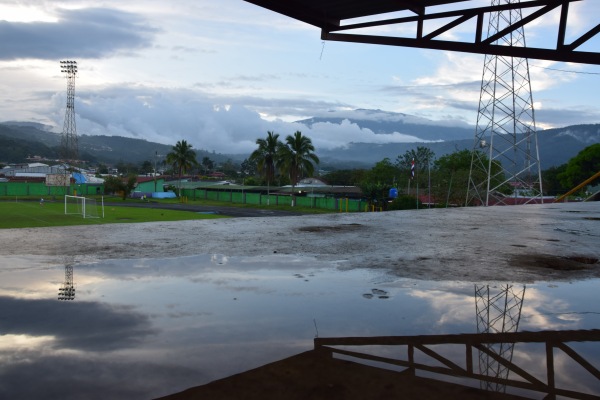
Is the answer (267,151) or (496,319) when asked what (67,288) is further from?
(267,151)

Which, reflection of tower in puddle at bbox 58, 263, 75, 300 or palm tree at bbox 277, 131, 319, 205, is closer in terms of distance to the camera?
reflection of tower in puddle at bbox 58, 263, 75, 300

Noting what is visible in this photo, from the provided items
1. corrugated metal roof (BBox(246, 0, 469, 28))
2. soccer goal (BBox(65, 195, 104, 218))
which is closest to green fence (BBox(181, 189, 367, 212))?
soccer goal (BBox(65, 195, 104, 218))

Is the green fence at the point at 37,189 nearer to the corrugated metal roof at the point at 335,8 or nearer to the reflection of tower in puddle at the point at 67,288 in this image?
the corrugated metal roof at the point at 335,8

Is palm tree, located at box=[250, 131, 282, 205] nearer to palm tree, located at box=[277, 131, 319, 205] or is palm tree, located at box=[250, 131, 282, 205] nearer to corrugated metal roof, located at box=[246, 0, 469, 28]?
palm tree, located at box=[277, 131, 319, 205]

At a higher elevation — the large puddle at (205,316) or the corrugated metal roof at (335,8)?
the corrugated metal roof at (335,8)

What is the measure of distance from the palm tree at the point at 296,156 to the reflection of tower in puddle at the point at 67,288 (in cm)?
6163

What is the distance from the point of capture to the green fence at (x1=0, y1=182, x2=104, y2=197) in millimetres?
75750

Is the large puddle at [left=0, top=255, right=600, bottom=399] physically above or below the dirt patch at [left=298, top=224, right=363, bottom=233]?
below

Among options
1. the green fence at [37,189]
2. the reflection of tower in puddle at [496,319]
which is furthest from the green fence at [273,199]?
the reflection of tower in puddle at [496,319]

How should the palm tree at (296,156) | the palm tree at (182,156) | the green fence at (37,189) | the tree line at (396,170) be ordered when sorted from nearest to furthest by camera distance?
the tree line at (396,170), the palm tree at (296,156), the green fence at (37,189), the palm tree at (182,156)

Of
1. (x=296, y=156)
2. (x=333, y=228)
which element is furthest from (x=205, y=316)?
(x=296, y=156)

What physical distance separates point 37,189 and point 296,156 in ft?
138

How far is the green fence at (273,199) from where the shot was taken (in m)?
58.8

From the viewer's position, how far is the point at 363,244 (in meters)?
6.02
